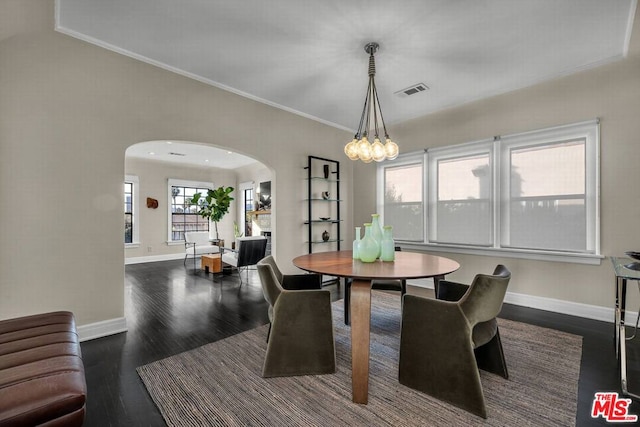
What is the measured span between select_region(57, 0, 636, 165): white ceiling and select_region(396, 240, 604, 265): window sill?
6.84 feet

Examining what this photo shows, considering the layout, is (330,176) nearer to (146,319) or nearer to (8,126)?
(146,319)

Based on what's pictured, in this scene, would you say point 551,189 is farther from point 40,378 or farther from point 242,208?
point 242,208

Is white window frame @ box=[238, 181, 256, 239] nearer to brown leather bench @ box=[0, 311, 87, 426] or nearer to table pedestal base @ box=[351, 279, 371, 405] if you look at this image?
brown leather bench @ box=[0, 311, 87, 426]

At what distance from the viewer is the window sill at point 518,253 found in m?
3.04

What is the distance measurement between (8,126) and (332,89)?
10.3 feet

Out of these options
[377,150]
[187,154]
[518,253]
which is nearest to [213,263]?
[187,154]

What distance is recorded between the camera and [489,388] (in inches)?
71.4

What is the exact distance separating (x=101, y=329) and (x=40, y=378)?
6.14 feet

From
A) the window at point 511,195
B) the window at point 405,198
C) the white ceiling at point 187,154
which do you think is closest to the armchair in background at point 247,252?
the white ceiling at point 187,154

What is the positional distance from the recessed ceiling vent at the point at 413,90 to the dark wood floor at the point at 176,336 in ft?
9.56

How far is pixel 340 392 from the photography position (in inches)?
70.9

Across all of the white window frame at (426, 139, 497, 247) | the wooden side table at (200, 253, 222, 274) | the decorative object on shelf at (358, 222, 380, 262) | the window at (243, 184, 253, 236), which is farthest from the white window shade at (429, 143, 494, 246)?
the window at (243, 184, 253, 236)

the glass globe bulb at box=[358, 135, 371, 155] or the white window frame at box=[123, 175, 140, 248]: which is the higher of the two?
the glass globe bulb at box=[358, 135, 371, 155]

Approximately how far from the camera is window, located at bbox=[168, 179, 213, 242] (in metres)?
7.68
